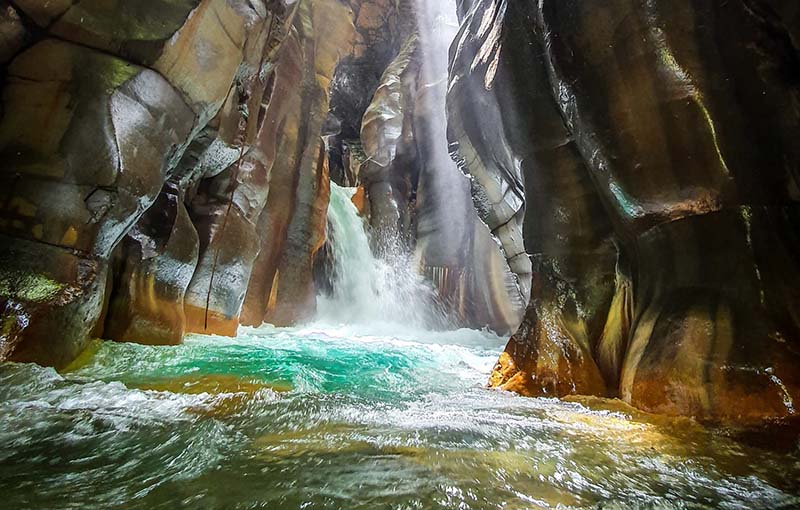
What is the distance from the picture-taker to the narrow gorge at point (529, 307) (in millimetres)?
1691

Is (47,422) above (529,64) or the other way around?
the other way around

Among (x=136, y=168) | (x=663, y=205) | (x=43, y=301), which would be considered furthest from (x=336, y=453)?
(x=136, y=168)

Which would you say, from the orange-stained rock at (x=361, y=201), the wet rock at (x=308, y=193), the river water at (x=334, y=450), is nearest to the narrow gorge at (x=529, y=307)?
the river water at (x=334, y=450)

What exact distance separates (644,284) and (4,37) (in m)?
6.62

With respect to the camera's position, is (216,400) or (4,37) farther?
(4,37)

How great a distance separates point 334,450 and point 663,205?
3.61 metres

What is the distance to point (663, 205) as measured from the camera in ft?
12.0

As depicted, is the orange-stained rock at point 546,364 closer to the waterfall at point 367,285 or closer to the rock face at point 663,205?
the rock face at point 663,205

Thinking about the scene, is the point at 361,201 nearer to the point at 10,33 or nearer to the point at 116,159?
the point at 116,159

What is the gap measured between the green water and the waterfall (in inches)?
491

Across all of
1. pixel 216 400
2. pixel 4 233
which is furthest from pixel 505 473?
pixel 4 233

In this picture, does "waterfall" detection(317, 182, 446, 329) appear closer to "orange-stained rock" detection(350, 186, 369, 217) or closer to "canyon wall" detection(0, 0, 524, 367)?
"orange-stained rock" detection(350, 186, 369, 217)

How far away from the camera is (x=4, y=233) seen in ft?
10.9

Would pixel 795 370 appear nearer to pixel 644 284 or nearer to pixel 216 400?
pixel 644 284
